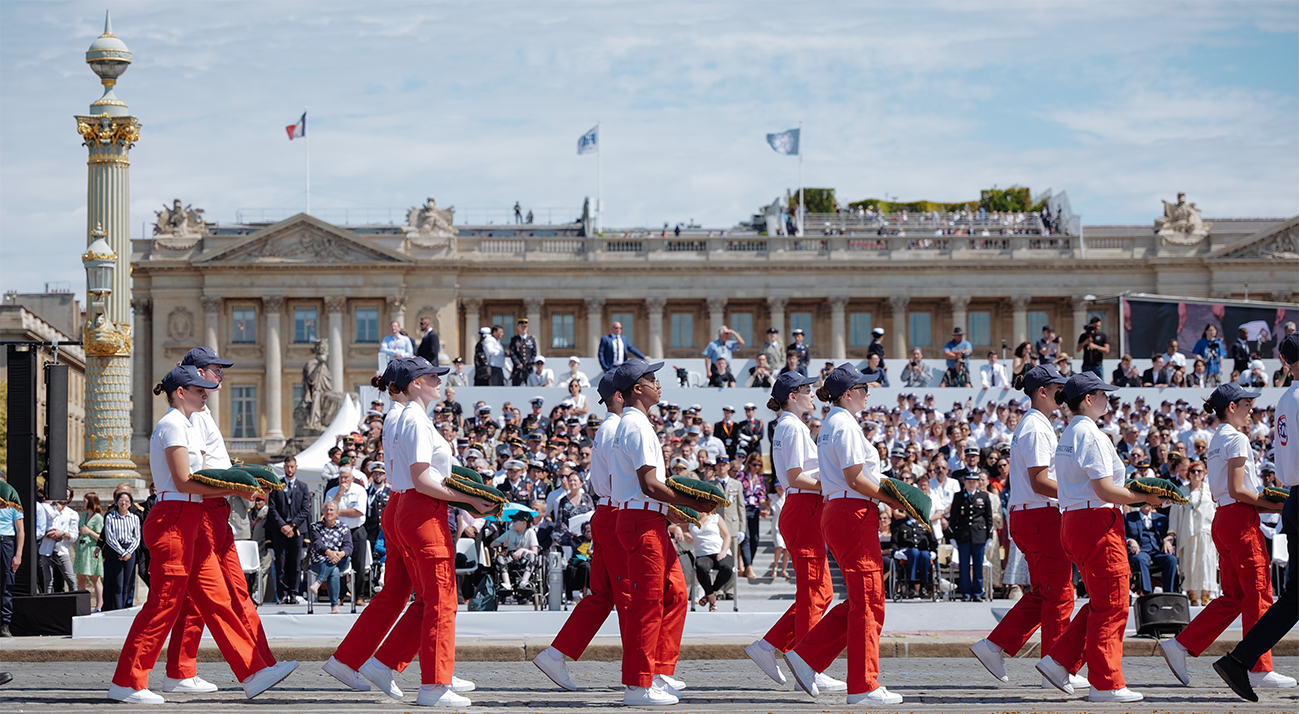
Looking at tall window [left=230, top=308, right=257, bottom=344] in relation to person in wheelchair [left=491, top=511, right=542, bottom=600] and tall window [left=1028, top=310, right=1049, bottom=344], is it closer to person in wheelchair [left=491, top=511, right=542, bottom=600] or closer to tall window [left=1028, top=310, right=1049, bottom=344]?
tall window [left=1028, top=310, right=1049, bottom=344]

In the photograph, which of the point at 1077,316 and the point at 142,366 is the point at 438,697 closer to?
the point at 142,366

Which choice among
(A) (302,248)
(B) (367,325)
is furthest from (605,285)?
(A) (302,248)

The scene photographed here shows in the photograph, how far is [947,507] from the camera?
19562 mm

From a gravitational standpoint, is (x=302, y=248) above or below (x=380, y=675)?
above

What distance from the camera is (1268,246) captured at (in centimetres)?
7406

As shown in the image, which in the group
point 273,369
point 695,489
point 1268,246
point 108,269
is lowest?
point 695,489

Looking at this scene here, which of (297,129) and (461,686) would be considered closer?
(461,686)

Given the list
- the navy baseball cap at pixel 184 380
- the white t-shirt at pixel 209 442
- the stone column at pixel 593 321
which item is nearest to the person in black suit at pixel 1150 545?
the white t-shirt at pixel 209 442

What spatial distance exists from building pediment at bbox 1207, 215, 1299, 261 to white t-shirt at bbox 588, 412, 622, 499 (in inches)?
2732

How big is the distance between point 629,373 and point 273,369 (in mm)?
66535

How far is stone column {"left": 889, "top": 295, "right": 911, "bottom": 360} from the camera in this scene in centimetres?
7556

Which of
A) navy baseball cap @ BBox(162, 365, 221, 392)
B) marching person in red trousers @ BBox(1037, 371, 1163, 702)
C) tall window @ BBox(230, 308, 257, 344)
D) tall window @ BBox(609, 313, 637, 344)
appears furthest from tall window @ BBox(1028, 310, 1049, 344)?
navy baseball cap @ BBox(162, 365, 221, 392)

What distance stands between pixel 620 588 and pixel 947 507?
11.1 metres

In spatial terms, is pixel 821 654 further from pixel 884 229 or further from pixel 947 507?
pixel 884 229
